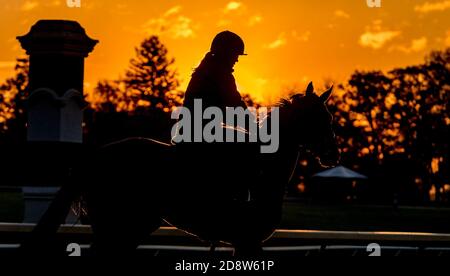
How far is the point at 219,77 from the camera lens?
7.20 metres

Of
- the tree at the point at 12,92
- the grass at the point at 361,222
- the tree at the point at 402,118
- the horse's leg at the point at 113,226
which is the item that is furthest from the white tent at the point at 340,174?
the horse's leg at the point at 113,226

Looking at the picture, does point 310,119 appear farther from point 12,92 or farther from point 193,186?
point 12,92

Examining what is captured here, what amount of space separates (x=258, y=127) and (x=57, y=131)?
33.6 feet

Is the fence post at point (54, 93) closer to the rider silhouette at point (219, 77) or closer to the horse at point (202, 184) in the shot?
the rider silhouette at point (219, 77)

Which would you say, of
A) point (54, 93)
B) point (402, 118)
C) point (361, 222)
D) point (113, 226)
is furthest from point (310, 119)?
point (402, 118)

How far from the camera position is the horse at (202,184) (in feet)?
21.2

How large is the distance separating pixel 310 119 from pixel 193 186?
1.37 meters

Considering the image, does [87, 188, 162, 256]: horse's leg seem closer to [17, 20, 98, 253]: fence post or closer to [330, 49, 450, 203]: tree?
[17, 20, 98, 253]: fence post

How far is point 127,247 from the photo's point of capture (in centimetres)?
651

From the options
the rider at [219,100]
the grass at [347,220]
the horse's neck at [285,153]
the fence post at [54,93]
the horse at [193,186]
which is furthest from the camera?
the grass at [347,220]

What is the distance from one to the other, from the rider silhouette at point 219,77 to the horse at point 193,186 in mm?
453

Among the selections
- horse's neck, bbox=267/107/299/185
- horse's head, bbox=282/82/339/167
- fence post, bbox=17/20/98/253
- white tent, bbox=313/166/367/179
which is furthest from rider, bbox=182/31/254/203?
white tent, bbox=313/166/367/179
